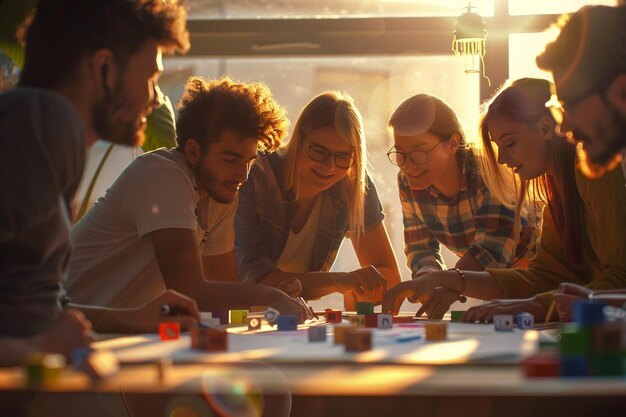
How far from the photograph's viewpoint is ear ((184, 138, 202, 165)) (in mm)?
2395

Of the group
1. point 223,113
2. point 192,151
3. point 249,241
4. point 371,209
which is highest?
point 223,113

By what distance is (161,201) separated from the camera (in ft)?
6.97

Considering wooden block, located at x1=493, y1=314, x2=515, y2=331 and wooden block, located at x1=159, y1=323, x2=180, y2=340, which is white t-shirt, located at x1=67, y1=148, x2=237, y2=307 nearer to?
wooden block, located at x1=159, y1=323, x2=180, y2=340

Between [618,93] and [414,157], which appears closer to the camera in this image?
[618,93]

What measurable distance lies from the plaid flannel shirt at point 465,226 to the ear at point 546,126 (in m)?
0.52

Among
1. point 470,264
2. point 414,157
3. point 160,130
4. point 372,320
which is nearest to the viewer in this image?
point 372,320

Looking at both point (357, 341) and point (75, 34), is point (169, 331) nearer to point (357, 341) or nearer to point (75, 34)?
point (357, 341)

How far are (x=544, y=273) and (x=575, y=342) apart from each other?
1504 millimetres

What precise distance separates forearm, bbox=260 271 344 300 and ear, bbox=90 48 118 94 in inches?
55.6

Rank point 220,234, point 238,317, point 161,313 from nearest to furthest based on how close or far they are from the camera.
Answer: point 161,313 → point 238,317 → point 220,234

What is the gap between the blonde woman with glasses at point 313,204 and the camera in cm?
303

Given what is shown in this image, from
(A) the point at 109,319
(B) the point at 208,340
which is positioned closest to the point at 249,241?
(A) the point at 109,319

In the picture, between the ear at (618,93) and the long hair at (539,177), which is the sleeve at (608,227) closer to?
the long hair at (539,177)

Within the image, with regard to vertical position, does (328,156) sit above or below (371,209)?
above
